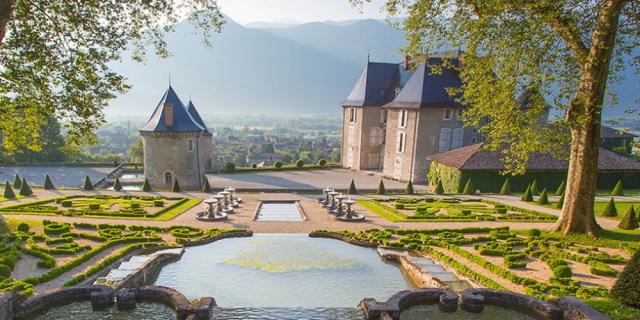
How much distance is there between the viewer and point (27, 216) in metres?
21.2

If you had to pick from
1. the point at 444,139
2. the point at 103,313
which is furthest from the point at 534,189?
the point at 103,313

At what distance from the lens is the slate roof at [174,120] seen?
3534 centimetres

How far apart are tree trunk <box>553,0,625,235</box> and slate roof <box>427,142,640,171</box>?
48.8ft

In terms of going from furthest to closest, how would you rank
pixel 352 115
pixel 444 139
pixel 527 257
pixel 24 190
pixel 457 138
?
pixel 352 115
pixel 457 138
pixel 444 139
pixel 24 190
pixel 527 257

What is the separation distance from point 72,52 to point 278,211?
581 inches

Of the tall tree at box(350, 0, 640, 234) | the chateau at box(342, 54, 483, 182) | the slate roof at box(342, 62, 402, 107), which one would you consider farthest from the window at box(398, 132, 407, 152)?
the tall tree at box(350, 0, 640, 234)

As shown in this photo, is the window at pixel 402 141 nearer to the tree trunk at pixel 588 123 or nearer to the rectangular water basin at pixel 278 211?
the rectangular water basin at pixel 278 211

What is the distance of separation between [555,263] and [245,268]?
11.6 m

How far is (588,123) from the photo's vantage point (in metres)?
16.4

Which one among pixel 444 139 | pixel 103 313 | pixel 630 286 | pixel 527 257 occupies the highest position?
pixel 444 139

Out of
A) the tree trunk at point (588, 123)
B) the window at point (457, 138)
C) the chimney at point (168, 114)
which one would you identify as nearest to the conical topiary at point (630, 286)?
the tree trunk at point (588, 123)

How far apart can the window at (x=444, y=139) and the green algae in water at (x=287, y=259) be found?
1072 inches

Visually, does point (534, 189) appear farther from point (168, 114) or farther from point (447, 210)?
point (168, 114)

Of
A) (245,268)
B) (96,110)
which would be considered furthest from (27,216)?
(245,268)
